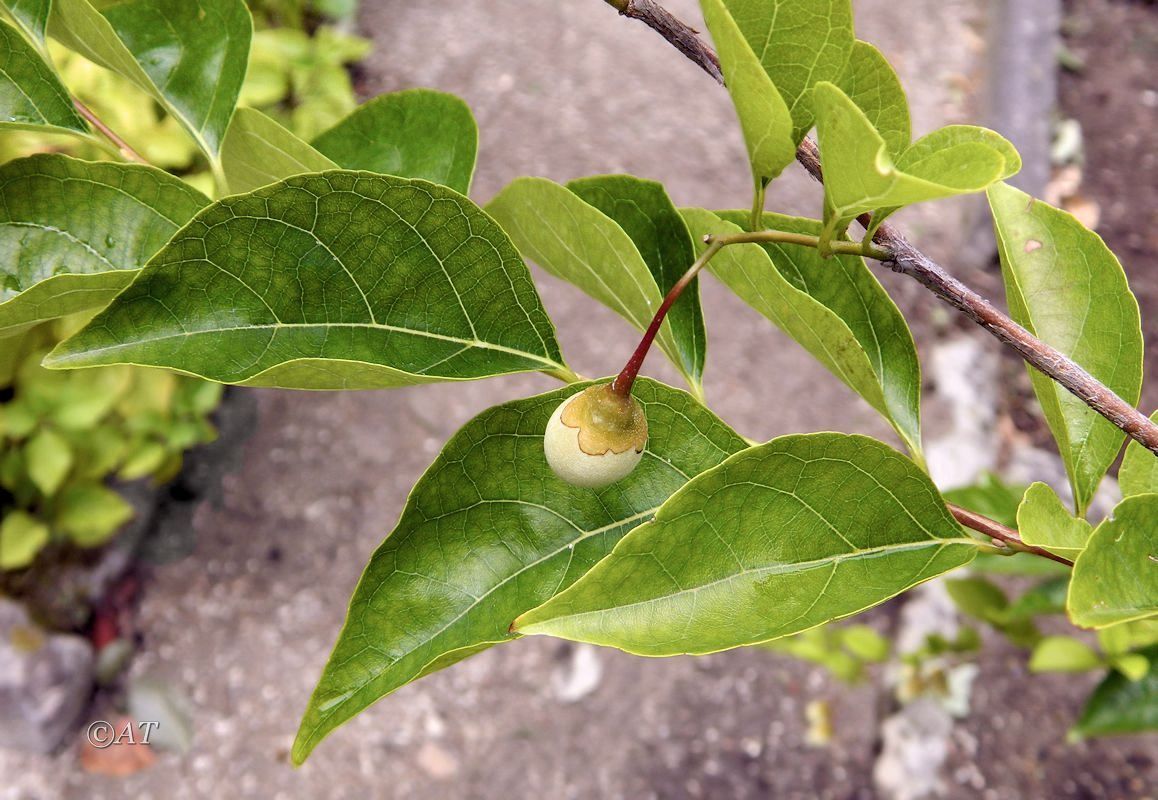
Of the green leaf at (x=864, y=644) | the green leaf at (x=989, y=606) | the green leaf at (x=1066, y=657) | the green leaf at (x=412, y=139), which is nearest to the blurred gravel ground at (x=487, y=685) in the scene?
Answer: the green leaf at (x=864, y=644)

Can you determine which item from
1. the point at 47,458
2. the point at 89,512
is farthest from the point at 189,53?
the point at 89,512

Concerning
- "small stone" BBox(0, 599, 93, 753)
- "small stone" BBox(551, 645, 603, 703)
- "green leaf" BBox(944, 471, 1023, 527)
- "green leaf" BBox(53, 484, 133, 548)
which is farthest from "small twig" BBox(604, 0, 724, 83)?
"small stone" BBox(0, 599, 93, 753)

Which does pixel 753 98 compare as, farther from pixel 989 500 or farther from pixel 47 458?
pixel 47 458

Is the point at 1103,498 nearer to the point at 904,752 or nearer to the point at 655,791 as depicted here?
the point at 904,752

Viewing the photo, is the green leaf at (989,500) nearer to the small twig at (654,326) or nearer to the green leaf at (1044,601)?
the green leaf at (1044,601)

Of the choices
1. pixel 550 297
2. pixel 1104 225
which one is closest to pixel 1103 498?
pixel 1104 225
